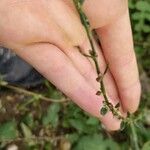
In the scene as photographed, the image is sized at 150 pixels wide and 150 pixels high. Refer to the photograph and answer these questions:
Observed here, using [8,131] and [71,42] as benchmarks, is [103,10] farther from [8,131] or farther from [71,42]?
[8,131]

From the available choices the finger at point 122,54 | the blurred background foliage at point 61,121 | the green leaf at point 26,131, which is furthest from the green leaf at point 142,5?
the green leaf at point 26,131

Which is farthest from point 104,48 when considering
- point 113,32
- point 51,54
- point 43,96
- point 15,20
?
point 43,96

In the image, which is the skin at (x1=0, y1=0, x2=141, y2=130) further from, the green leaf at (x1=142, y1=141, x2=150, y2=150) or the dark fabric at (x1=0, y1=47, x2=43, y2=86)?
the dark fabric at (x1=0, y1=47, x2=43, y2=86)

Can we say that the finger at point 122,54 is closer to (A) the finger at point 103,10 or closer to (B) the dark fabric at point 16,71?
(A) the finger at point 103,10

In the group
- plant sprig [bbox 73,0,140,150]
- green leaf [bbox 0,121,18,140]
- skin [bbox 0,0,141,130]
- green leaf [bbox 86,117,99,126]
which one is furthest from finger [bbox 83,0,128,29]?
green leaf [bbox 0,121,18,140]

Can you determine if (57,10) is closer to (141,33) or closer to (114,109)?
(114,109)

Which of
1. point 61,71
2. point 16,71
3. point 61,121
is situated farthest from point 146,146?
point 16,71
